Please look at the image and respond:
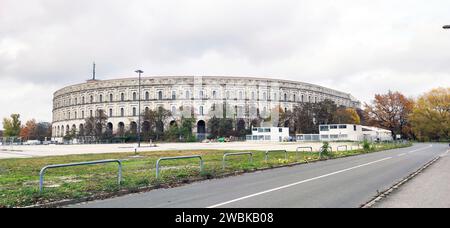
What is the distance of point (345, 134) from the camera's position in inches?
2820

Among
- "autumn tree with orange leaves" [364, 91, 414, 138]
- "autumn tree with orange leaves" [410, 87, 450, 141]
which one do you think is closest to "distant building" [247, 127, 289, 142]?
"autumn tree with orange leaves" [364, 91, 414, 138]

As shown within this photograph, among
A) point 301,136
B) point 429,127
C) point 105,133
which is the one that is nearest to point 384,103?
point 429,127

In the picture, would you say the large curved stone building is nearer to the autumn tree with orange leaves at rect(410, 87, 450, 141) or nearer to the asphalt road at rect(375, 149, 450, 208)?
the autumn tree with orange leaves at rect(410, 87, 450, 141)

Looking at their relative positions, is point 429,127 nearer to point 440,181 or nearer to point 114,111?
point 440,181

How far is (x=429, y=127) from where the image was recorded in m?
72.1

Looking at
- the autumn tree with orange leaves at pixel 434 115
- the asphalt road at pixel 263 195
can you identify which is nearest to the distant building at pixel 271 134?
the autumn tree with orange leaves at pixel 434 115

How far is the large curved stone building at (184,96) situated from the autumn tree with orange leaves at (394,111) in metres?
34.1

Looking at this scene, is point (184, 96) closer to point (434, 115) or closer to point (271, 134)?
point (271, 134)

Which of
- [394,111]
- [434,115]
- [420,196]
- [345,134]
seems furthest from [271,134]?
[420,196]

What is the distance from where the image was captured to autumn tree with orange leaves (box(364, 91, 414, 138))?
85.1m

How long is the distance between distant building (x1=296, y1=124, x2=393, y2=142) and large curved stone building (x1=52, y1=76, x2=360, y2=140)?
31911mm

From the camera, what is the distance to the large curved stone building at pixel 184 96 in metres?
108

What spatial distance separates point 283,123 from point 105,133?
4931cm

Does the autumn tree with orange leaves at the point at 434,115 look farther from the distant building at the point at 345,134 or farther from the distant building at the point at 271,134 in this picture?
the distant building at the point at 271,134
